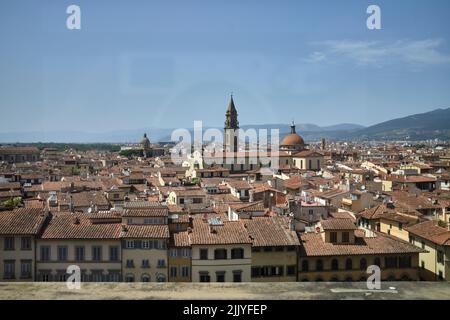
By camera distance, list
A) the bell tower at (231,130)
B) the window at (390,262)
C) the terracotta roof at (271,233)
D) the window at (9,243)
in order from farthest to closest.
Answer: the bell tower at (231,130), the window at (390,262), the terracotta roof at (271,233), the window at (9,243)

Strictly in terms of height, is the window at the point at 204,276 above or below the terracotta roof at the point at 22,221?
below

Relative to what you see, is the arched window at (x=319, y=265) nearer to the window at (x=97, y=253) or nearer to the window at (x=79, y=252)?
the window at (x=97, y=253)

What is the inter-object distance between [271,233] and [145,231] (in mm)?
4102

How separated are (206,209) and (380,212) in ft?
26.7

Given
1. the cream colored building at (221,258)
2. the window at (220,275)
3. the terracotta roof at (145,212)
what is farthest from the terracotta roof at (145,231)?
the window at (220,275)

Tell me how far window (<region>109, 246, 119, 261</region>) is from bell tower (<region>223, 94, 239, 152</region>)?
165 ft

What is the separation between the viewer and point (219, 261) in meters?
16.1

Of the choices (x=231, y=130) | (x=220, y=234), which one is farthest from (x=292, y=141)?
(x=220, y=234)

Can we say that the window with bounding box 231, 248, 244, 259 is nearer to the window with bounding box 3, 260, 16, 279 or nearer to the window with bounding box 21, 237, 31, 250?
the window with bounding box 21, 237, 31, 250

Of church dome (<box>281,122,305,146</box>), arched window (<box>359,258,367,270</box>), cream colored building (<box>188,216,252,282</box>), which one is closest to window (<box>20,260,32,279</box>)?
cream colored building (<box>188,216,252,282</box>)

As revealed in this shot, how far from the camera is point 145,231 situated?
54.0 ft

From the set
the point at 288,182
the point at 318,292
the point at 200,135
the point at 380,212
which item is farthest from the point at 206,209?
the point at 200,135

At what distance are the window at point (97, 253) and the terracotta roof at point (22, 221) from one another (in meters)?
1.76

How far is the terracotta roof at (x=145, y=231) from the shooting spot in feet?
52.9
